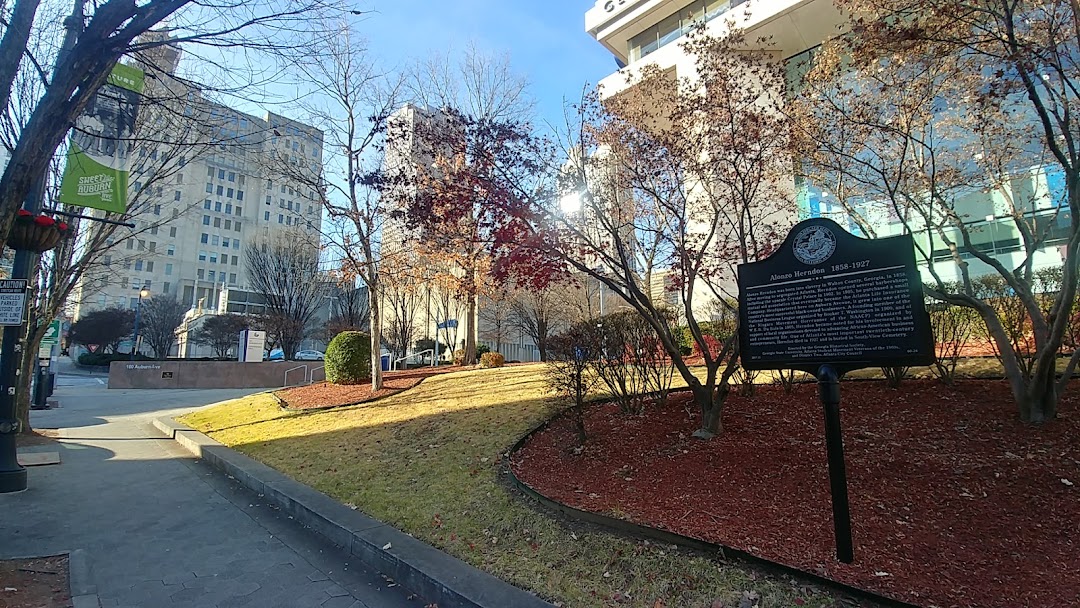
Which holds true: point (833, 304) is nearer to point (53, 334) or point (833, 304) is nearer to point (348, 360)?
point (348, 360)

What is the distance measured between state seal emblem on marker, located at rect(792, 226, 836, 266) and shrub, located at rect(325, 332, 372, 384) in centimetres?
1279

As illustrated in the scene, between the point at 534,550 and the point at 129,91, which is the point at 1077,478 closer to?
the point at 534,550

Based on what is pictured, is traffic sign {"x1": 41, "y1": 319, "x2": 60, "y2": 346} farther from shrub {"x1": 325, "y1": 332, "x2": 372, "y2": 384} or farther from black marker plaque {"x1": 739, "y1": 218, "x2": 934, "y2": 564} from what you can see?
black marker plaque {"x1": 739, "y1": 218, "x2": 934, "y2": 564}

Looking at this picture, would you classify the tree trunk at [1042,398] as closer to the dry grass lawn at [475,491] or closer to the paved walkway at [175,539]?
the dry grass lawn at [475,491]

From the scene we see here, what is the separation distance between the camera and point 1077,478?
4.09 m

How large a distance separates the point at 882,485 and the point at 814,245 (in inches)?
86.3

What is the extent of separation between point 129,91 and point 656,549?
8020mm

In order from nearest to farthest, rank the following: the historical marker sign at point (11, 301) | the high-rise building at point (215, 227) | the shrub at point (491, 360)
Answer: the historical marker sign at point (11, 301)
the high-rise building at point (215, 227)
the shrub at point (491, 360)

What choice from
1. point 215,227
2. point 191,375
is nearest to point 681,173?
point 191,375

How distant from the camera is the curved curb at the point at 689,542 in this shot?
3.00 m

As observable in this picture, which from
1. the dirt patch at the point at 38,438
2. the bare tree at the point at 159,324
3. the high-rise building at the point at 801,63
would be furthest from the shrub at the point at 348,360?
the bare tree at the point at 159,324

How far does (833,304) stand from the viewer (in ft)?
12.1

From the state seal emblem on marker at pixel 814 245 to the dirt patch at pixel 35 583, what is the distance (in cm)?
588

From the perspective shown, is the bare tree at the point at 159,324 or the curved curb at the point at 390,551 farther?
the bare tree at the point at 159,324
